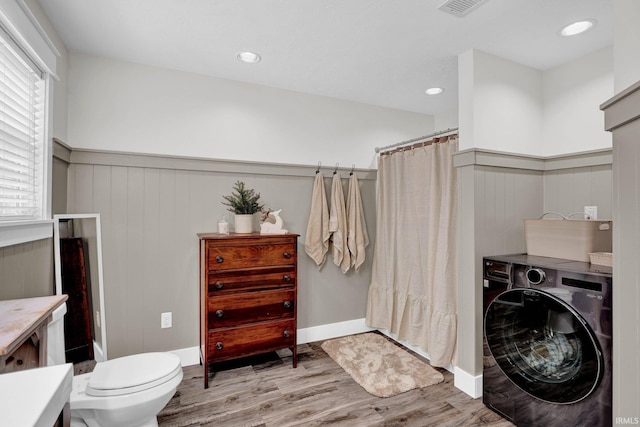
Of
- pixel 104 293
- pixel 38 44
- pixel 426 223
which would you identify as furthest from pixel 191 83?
pixel 426 223

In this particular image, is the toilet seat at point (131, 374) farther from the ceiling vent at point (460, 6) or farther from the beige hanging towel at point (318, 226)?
the ceiling vent at point (460, 6)

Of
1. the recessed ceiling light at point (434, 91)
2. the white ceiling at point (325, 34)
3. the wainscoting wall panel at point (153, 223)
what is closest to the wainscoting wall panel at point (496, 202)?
the white ceiling at point (325, 34)

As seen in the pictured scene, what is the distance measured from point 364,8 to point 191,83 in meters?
1.54

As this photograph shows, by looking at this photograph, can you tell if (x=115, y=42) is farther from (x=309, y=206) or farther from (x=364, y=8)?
(x=309, y=206)

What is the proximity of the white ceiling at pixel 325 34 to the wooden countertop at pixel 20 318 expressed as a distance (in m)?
1.58

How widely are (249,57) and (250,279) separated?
5.39 ft

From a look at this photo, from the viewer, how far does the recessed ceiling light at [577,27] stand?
1.91 m

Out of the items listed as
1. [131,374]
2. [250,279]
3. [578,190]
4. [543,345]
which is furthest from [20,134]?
[578,190]

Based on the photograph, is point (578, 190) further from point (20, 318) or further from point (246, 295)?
point (20, 318)

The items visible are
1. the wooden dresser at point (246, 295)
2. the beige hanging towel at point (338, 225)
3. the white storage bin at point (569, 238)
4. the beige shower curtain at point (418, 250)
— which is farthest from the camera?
the beige hanging towel at point (338, 225)

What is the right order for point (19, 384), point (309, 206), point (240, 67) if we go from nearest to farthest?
point (19, 384) < point (240, 67) < point (309, 206)

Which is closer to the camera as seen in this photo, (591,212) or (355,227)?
(591,212)

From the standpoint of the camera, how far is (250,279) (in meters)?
2.47

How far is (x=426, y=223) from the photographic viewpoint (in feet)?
8.91
